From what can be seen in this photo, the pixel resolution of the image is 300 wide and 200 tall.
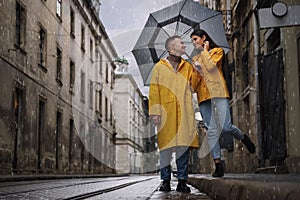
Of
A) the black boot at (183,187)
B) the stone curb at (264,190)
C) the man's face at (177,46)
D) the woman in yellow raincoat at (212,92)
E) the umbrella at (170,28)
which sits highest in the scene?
the umbrella at (170,28)

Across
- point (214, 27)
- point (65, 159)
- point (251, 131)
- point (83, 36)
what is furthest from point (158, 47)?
point (83, 36)

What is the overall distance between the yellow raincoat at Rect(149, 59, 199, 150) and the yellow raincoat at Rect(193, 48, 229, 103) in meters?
0.41

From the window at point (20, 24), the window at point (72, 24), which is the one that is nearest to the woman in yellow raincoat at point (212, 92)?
the window at point (20, 24)

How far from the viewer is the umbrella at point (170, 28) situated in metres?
8.66

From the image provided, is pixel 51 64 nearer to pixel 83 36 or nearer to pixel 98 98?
pixel 83 36

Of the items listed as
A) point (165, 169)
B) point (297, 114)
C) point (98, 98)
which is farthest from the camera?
point (98, 98)

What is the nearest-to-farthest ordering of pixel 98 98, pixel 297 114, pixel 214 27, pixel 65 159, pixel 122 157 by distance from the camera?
pixel 214 27 < pixel 297 114 < pixel 65 159 < pixel 98 98 < pixel 122 157

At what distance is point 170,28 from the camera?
394 inches

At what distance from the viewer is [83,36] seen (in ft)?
97.1

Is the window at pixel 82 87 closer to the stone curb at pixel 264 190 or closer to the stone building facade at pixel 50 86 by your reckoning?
the stone building facade at pixel 50 86

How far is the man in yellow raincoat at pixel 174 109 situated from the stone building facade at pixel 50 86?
33.7ft

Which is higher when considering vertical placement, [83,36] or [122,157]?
[83,36]

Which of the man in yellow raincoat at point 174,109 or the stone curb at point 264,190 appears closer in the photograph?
the stone curb at point 264,190

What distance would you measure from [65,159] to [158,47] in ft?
50.4
